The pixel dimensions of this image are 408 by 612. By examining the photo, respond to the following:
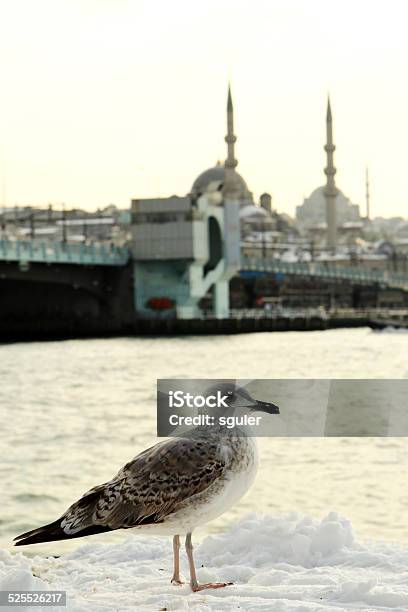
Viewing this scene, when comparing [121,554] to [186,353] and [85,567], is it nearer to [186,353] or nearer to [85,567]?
[85,567]

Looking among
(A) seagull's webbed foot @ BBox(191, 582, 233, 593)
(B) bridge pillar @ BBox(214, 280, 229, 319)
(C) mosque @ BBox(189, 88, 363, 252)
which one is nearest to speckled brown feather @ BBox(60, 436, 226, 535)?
(A) seagull's webbed foot @ BBox(191, 582, 233, 593)

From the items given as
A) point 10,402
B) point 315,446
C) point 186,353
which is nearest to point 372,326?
point 186,353

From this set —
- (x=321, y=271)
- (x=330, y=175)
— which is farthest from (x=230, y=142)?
(x=321, y=271)

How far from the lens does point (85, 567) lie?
6906mm

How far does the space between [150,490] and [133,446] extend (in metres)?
12.6

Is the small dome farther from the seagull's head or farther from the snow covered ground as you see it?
the seagull's head

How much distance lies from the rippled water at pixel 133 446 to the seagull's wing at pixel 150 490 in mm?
3827

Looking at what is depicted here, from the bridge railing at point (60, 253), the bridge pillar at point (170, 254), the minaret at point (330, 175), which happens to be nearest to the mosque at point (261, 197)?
the minaret at point (330, 175)

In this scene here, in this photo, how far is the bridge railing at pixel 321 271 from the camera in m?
97.1

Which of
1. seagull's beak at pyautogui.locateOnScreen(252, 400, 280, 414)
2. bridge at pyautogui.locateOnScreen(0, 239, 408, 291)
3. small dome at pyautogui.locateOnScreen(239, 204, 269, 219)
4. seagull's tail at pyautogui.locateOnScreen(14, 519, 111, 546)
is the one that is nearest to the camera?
seagull's beak at pyautogui.locateOnScreen(252, 400, 280, 414)

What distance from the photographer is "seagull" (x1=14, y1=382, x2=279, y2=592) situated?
5.41 metres

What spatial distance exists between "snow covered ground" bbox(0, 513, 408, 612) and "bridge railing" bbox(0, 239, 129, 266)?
5332cm

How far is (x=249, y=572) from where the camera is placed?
6.57 meters

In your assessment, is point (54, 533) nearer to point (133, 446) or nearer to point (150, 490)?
point (150, 490)
